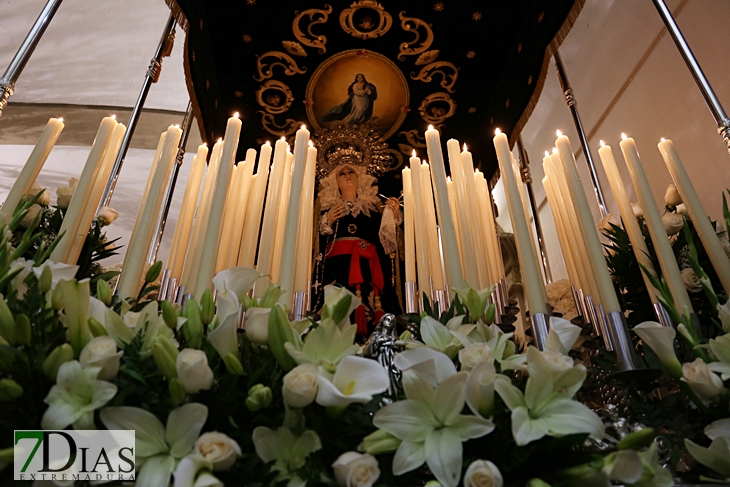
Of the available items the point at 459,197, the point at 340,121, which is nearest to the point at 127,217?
the point at 340,121

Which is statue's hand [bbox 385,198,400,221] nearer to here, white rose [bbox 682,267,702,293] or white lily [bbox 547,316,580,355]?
white rose [bbox 682,267,702,293]

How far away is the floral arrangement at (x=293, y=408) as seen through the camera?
0.46 metres

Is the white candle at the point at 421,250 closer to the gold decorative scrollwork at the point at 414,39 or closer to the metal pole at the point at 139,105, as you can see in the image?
the metal pole at the point at 139,105

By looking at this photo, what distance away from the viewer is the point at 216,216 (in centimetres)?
101

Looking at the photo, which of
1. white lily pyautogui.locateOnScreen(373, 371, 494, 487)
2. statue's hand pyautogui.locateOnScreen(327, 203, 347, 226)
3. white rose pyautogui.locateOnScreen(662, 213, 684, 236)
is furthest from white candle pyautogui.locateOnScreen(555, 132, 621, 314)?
statue's hand pyautogui.locateOnScreen(327, 203, 347, 226)

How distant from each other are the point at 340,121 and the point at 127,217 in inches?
145

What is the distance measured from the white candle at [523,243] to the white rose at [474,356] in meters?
0.42

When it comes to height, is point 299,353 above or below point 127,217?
below

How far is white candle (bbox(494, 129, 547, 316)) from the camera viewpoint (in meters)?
0.96

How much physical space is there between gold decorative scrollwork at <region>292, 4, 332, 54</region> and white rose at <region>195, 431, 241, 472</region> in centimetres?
210

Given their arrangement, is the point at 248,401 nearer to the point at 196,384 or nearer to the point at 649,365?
the point at 196,384

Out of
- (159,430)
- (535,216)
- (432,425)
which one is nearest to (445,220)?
(432,425)

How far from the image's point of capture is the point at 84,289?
0.55 metres

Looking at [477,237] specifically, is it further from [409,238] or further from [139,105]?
[139,105]
